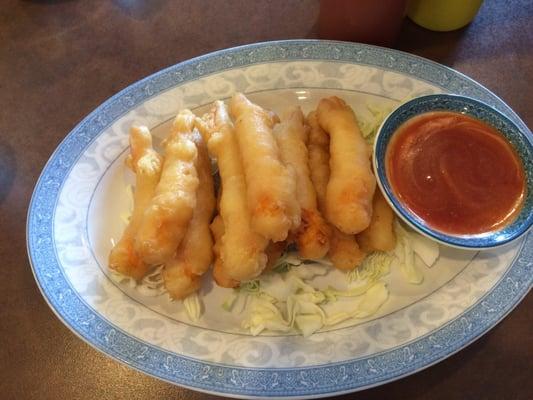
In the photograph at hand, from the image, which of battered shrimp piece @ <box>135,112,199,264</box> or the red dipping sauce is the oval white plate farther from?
battered shrimp piece @ <box>135,112,199,264</box>

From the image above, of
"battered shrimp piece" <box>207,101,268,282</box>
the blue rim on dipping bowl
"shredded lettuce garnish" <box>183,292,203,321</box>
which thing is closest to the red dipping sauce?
the blue rim on dipping bowl

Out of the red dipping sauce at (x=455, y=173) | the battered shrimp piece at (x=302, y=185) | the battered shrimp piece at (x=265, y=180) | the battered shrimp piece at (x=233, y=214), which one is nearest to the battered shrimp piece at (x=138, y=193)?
the battered shrimp piece at (x=233, y=214)

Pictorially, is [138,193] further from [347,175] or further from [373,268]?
[373,268]

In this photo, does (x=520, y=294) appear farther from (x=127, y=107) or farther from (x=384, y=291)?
(x=127, y=107)

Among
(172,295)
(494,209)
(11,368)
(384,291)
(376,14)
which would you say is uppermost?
(376,14)

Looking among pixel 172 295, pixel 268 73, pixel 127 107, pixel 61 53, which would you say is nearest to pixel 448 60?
pixel 268 73
